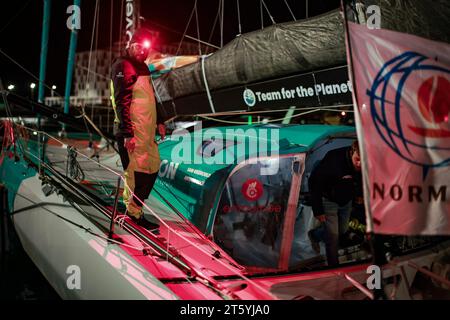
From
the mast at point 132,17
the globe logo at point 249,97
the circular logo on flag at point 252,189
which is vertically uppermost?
the mast at point 132,17

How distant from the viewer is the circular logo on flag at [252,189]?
319 centimetres

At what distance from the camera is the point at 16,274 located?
381 centimetres

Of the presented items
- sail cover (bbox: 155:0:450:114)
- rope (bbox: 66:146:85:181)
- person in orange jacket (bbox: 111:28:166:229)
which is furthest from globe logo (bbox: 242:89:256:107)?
rope (bbox: 66:146:85:181)

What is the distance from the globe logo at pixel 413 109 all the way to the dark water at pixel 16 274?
3.13 meters

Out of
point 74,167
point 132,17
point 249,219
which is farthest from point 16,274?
point 132,17

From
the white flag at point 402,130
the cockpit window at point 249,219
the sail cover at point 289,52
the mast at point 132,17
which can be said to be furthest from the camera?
the mast at point 132,17

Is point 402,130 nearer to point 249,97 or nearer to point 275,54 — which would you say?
point 275,54

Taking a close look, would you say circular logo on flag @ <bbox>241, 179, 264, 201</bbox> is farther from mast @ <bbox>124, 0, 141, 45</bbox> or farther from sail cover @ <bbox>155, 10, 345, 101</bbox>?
mast @ <bbox>124, 0, 141, 45</bbox>

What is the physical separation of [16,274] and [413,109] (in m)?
3.97

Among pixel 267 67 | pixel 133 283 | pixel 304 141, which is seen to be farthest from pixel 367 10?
pixel 133 283

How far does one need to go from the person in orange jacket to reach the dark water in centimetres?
136

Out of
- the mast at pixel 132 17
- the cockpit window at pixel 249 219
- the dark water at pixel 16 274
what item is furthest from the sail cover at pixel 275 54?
the dark water at pixel 16 274

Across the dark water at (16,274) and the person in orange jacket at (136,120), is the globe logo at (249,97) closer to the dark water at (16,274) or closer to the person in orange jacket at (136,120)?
the person in orange jacket at (136,120)

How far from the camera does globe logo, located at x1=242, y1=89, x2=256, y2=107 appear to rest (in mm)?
3135
